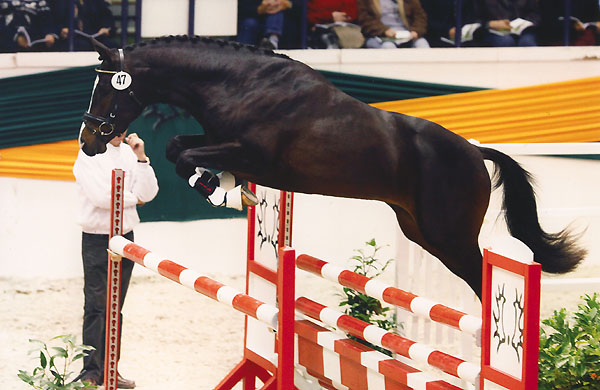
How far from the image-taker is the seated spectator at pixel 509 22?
6438mm

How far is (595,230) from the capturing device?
6.04 m

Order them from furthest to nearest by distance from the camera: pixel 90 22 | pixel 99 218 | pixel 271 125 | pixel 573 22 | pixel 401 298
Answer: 1. pixel 573 22
2. pixel 90 22
3. pixel 99 218
4. pixel 271 125
5. pixel 401 298

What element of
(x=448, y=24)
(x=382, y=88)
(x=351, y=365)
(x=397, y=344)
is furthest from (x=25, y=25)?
(x=397, y=344)

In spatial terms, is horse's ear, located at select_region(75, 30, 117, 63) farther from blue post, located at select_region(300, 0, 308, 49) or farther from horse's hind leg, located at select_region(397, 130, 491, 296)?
blue post, located at select_region(300, 0, 308, 49)

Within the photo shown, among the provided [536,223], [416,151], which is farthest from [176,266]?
[536,223]

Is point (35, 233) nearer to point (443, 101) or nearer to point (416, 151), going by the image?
point (443, 101)

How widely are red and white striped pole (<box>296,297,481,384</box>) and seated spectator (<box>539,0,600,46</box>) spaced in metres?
4.10

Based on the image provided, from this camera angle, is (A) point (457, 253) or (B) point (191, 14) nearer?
(A) point (457, 253)

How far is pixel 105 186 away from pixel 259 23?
2.55m

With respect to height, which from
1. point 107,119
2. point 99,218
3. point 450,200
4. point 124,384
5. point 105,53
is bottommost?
point 124,384

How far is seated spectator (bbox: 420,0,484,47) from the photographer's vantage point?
6.39 metres

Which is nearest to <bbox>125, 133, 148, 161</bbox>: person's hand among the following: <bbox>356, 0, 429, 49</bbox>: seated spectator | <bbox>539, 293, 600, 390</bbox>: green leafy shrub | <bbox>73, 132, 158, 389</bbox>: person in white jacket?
<bbox>73, 132, 158, 389</bbox>: person in white jacket

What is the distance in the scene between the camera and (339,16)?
634cm

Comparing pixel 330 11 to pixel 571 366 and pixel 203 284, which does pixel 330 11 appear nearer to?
pixel 203 284
